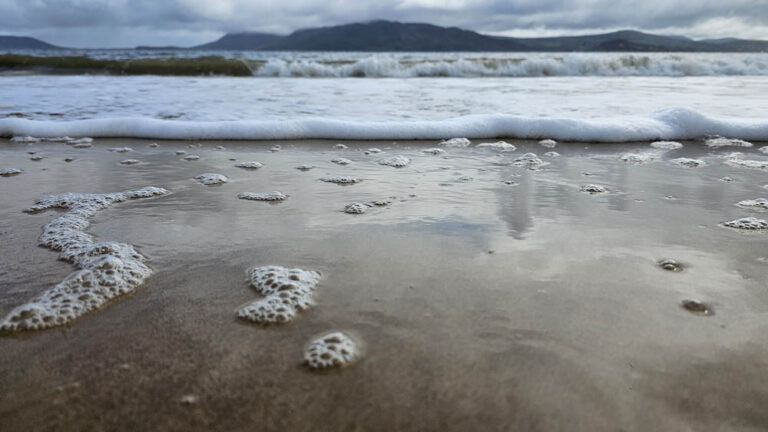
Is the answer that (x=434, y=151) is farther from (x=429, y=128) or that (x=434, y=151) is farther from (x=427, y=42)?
(x=427, y=42)

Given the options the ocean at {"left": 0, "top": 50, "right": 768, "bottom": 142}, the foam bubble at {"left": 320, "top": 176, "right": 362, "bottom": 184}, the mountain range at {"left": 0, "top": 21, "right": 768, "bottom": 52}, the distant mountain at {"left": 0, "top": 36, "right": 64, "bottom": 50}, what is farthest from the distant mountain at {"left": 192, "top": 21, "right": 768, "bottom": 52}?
the foam bubble at {"left": 320, "top": 176, "right": 362, "bottom": 184}

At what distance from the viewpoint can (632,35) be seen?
59.3m

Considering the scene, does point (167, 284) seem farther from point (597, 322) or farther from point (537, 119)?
point (537, 119)

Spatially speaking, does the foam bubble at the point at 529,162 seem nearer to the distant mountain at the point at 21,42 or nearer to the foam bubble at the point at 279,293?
the foam bubble at the point at 279,293

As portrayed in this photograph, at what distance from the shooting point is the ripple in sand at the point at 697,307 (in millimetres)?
1465

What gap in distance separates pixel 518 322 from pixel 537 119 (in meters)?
3.73

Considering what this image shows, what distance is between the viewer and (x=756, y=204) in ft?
8.41

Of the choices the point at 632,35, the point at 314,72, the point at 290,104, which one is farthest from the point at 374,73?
the point at 632,35

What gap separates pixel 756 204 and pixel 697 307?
149cm

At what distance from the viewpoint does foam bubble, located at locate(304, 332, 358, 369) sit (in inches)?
48.9

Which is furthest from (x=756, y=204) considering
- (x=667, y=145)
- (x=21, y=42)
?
(x=21, y=42)

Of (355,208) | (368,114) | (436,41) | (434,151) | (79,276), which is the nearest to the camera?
(79,276)

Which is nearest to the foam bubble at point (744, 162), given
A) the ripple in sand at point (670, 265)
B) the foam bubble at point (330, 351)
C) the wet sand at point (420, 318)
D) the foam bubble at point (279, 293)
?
the wet sand at point (420, 318)

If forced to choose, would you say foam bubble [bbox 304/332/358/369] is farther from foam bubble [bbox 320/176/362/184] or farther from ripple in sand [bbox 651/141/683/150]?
ripple in sand [bbox 651/141/683/150]
